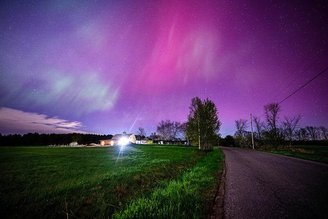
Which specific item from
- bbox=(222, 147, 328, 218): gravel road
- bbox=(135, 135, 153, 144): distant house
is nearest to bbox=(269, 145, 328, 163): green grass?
bbox=(222, 147, 328, 218): gravel road

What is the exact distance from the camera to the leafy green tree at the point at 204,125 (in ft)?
136

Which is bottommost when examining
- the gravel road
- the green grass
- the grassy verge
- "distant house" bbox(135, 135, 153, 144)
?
the grassy verge

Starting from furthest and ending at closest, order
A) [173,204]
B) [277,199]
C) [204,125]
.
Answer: [204,125] → [277,199] → [173,204]

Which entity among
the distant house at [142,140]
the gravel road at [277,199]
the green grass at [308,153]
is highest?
the distant house at [142,140]

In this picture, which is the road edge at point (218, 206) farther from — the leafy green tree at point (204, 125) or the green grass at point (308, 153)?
the leafy green tree at point (204, 125)

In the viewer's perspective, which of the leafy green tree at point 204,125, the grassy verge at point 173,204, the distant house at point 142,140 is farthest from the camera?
the distant house at point 142,140

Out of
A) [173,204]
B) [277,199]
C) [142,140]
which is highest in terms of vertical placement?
[142,140]

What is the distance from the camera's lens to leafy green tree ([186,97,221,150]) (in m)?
41.6

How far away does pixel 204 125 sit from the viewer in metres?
41.9

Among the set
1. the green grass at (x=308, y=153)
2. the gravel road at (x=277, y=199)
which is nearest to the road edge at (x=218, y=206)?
the gravel road at (x=277, y=199)

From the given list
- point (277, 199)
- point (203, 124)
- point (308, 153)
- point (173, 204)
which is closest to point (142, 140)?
point (203, 124)

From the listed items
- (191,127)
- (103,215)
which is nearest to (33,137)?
(191,127)

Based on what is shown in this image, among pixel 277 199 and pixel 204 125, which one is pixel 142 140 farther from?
pixel 277 199

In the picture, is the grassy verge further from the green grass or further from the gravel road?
the green grass
